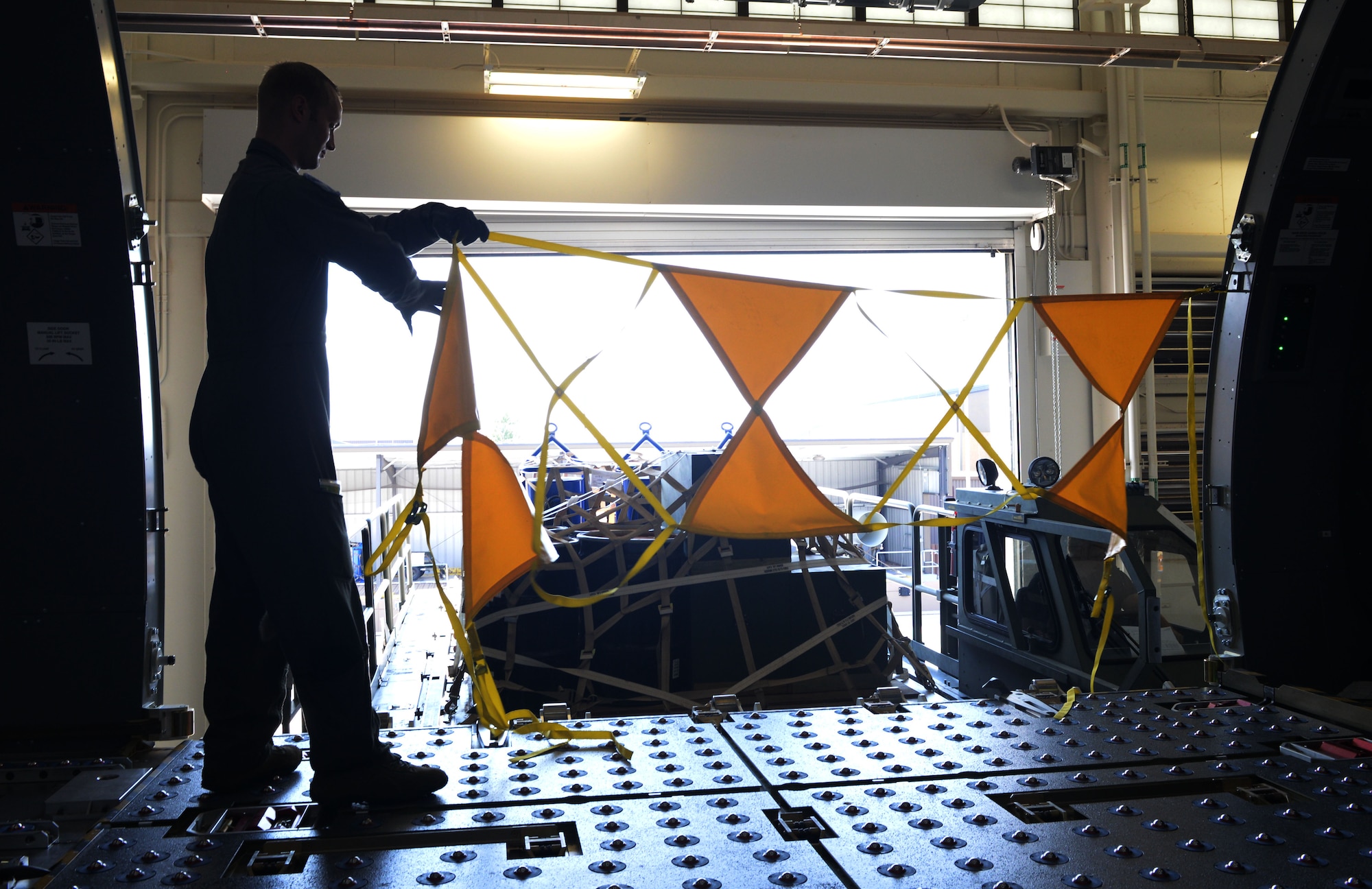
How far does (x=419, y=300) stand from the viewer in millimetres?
2791

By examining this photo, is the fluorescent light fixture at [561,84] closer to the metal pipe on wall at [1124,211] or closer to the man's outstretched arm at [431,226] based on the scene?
the metal pipe on wall at [1124,211]

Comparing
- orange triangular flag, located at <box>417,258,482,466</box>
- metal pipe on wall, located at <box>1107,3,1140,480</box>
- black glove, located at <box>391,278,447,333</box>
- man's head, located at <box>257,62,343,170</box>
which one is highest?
metal pipe on wall, located at <box>1107,3,1140,480</box>

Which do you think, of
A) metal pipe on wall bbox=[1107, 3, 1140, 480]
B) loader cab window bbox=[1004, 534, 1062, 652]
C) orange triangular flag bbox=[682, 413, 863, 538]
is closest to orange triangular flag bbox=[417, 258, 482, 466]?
orange triangular flag bbox=[682, 413, 863, 538]

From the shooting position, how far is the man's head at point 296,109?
8.73 ft

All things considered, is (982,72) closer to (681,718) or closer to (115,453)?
(681,718)

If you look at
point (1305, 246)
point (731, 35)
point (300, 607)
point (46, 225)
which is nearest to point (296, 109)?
point (46, 225)

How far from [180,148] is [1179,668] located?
736 centimetres

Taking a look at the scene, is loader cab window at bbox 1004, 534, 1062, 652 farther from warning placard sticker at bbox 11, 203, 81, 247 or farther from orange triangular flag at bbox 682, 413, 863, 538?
warning placard sticker at bbox 11, 203, 81, 247

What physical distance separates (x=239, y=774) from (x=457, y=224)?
157 centimetres

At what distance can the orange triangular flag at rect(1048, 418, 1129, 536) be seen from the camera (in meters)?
3.56

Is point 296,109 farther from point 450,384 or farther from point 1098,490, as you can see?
point 1098,490

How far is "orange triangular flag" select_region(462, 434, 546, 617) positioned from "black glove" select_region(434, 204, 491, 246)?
25.7 inches

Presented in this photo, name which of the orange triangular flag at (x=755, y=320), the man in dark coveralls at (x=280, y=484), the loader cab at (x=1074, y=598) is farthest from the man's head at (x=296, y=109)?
the loader cab at (x=1074, y=598)

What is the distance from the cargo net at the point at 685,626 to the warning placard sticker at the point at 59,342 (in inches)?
110
